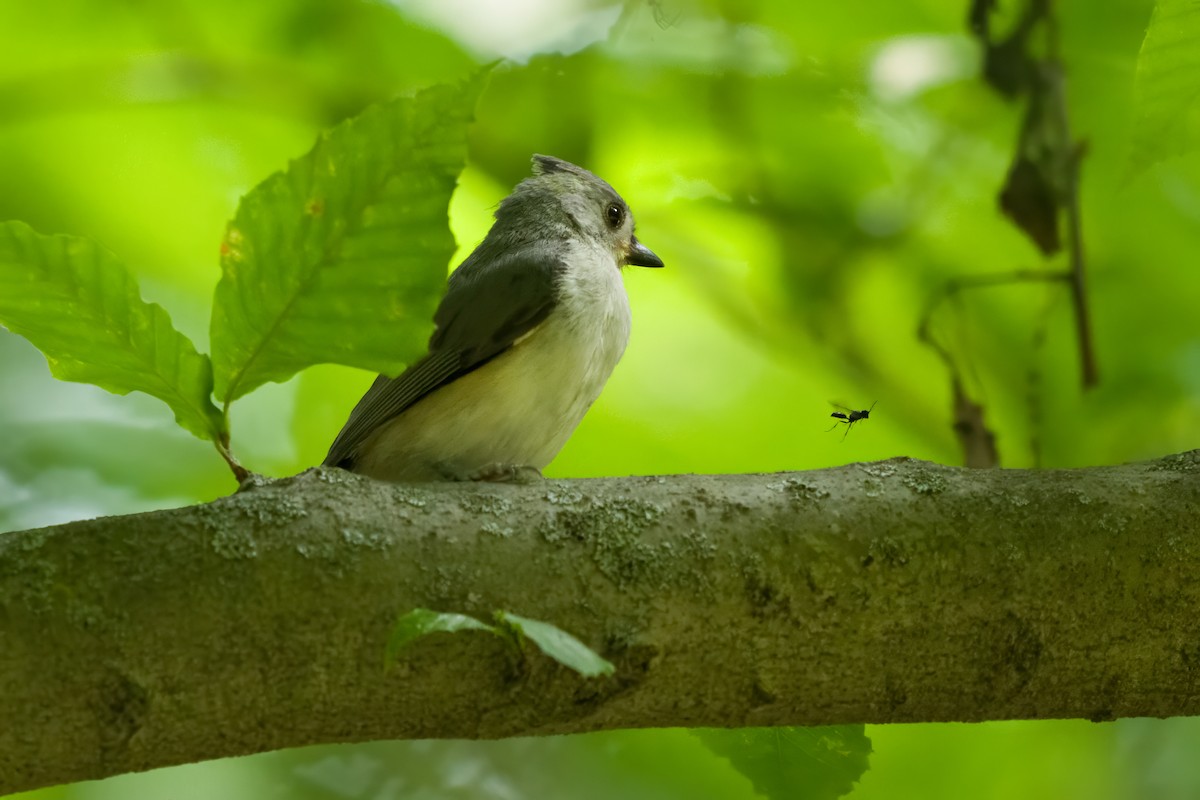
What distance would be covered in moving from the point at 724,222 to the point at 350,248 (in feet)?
4.37

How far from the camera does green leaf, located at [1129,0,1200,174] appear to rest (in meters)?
1.00

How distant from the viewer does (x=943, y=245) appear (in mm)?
2174

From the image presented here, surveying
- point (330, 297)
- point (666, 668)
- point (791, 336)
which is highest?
point (791, 336)

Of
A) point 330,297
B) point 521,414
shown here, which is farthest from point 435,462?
point 330,297

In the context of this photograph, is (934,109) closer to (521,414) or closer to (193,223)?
(521,414)

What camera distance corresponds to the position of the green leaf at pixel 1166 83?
3.27 ft

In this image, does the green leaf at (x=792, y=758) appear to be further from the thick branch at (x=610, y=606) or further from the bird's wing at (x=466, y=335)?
the bird's wing at (x=466, y=335)

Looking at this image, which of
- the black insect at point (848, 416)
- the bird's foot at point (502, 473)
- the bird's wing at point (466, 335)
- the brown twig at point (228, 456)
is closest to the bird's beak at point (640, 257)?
the bird's wing at point (466, 335)

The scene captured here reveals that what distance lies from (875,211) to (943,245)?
0.15 m

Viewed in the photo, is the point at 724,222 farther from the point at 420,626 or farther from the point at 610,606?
the point at 420,626

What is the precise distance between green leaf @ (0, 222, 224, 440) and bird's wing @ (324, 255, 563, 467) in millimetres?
650

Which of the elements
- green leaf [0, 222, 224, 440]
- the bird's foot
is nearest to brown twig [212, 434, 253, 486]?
green leaf [0, 222, 224, 440]

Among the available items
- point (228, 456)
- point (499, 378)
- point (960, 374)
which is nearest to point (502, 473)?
point (499, 378)

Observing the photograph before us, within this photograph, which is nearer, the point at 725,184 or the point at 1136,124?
the point at 1136,124
